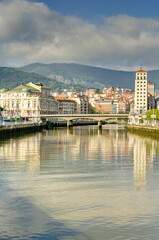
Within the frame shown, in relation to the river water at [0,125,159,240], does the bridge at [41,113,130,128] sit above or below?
above

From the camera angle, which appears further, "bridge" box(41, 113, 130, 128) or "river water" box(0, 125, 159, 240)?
"bridge" box(41, 113, 130, 128)

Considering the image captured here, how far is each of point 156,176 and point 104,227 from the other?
1000cm

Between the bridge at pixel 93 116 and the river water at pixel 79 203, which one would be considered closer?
the river water at pixel 79 203

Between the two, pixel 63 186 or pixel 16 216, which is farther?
pixel 63 186

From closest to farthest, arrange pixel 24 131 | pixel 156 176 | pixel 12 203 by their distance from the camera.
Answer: pixel 12 203, pixel 156 176, pixel 24 131

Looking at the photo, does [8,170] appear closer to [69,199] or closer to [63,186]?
[63,186]

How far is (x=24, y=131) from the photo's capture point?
92.2 metres

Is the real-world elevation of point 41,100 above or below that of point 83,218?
above

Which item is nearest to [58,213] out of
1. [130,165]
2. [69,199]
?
[69,199]

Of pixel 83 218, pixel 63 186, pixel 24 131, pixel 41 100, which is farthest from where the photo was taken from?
pixel 41 100

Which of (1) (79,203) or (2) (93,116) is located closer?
(1) (79,203)

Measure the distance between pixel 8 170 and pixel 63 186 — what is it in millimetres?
6703

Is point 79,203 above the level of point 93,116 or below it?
below

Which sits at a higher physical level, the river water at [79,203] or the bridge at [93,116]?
the bridge at [93,116]
